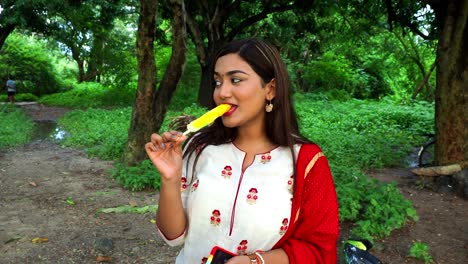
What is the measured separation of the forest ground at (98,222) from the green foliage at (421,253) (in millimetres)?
96

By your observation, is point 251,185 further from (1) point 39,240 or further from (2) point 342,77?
(2) point 342,77

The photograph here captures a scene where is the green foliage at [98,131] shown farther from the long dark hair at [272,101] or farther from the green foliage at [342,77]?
the green foliage at [342,77]

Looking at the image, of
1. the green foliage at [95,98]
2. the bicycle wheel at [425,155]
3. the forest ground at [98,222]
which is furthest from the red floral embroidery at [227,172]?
the green foliage at [95,98]

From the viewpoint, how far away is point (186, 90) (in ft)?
59.8

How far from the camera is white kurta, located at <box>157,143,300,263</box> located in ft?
5.25

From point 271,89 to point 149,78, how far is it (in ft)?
17.8

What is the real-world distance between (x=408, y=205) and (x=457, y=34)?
2313 millimetres

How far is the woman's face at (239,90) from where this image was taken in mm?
1633

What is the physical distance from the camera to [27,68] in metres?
23.1

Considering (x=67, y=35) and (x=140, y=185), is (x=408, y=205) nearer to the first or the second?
(x=140, y=185)

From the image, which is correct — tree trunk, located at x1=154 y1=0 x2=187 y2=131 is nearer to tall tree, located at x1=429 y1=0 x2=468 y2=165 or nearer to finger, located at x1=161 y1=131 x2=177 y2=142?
tall tree, located at x1=429 y1=0 x2=468 y2=165

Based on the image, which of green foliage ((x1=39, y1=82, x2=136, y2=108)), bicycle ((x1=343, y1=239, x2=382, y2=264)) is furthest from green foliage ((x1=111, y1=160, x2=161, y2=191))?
green foliage ((x1=39, y1=82, x2=136, y2=108))

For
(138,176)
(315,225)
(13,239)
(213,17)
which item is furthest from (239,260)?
(213,17)

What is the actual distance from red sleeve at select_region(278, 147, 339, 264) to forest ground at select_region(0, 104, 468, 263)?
2.55 metres
